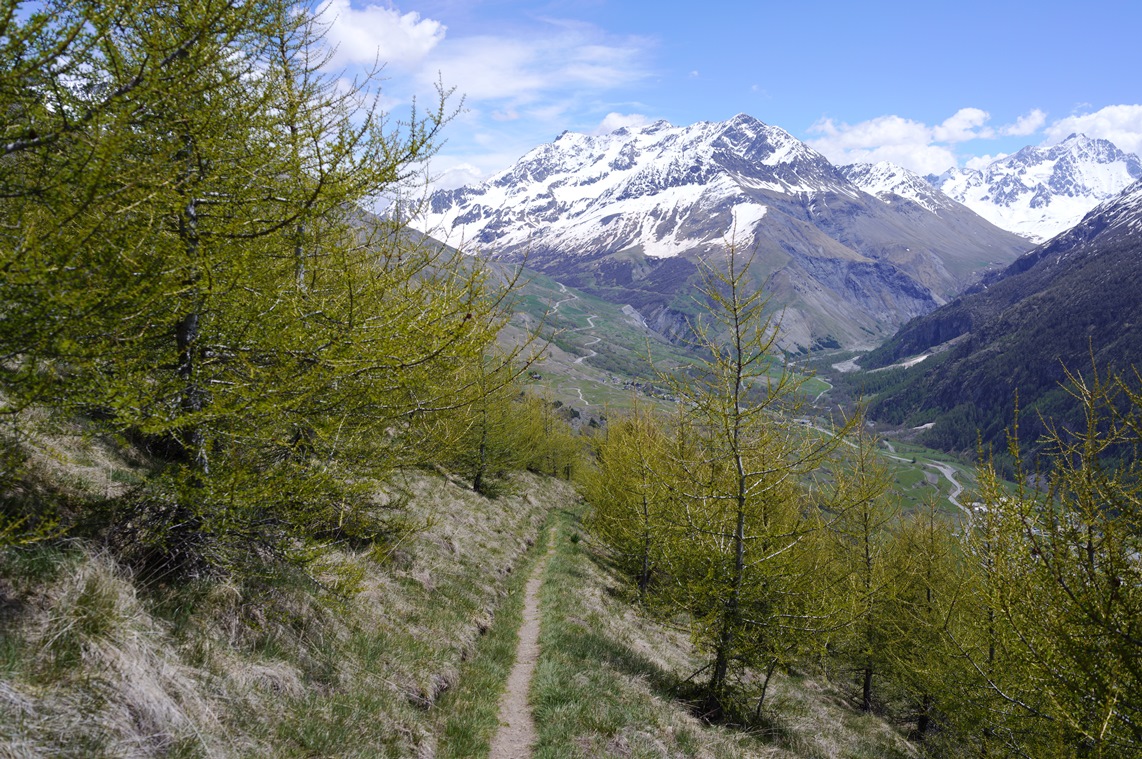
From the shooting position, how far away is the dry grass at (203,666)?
13.5 ft

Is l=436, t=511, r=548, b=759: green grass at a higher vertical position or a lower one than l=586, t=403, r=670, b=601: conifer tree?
lower

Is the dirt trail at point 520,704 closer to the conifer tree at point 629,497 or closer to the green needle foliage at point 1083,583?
the conifer tree at point 629,497

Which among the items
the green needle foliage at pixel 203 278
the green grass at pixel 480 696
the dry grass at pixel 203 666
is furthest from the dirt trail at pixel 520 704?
the green needle foliage at pixel 203 278

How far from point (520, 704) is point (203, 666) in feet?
20.6

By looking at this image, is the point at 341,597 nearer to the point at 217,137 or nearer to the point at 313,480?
the point at 313,480

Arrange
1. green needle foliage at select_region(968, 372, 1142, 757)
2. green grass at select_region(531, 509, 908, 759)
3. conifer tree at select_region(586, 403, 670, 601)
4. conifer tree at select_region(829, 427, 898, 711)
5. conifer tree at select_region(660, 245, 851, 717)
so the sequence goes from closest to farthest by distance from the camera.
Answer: green needle foliage at select_region(968, 372, 1142, 757) → green grass at select_region(531, 509, 908, 759) → conifer tree at select_region(660, 245, 851, 717) → conifer tree at select_region(586, 403, 670, 601) → conifer tree at select_region(829, 427, 898, 711)

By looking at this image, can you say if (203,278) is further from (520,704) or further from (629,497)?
(629,497)

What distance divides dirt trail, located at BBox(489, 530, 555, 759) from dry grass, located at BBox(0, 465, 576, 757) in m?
1.24

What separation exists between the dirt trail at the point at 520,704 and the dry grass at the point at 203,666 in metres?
1.24

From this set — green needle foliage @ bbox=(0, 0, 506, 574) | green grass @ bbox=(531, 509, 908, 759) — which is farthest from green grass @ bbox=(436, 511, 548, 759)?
green needle foliage @ bbox=(0, 0, 506, 574)

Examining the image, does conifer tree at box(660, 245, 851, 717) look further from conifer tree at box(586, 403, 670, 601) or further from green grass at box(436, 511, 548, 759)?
green grass at box(436, 511, 548, 759)

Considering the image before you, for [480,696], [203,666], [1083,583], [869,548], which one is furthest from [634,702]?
[869,548]

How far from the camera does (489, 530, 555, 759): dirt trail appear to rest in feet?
28.3

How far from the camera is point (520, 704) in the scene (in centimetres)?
1016
